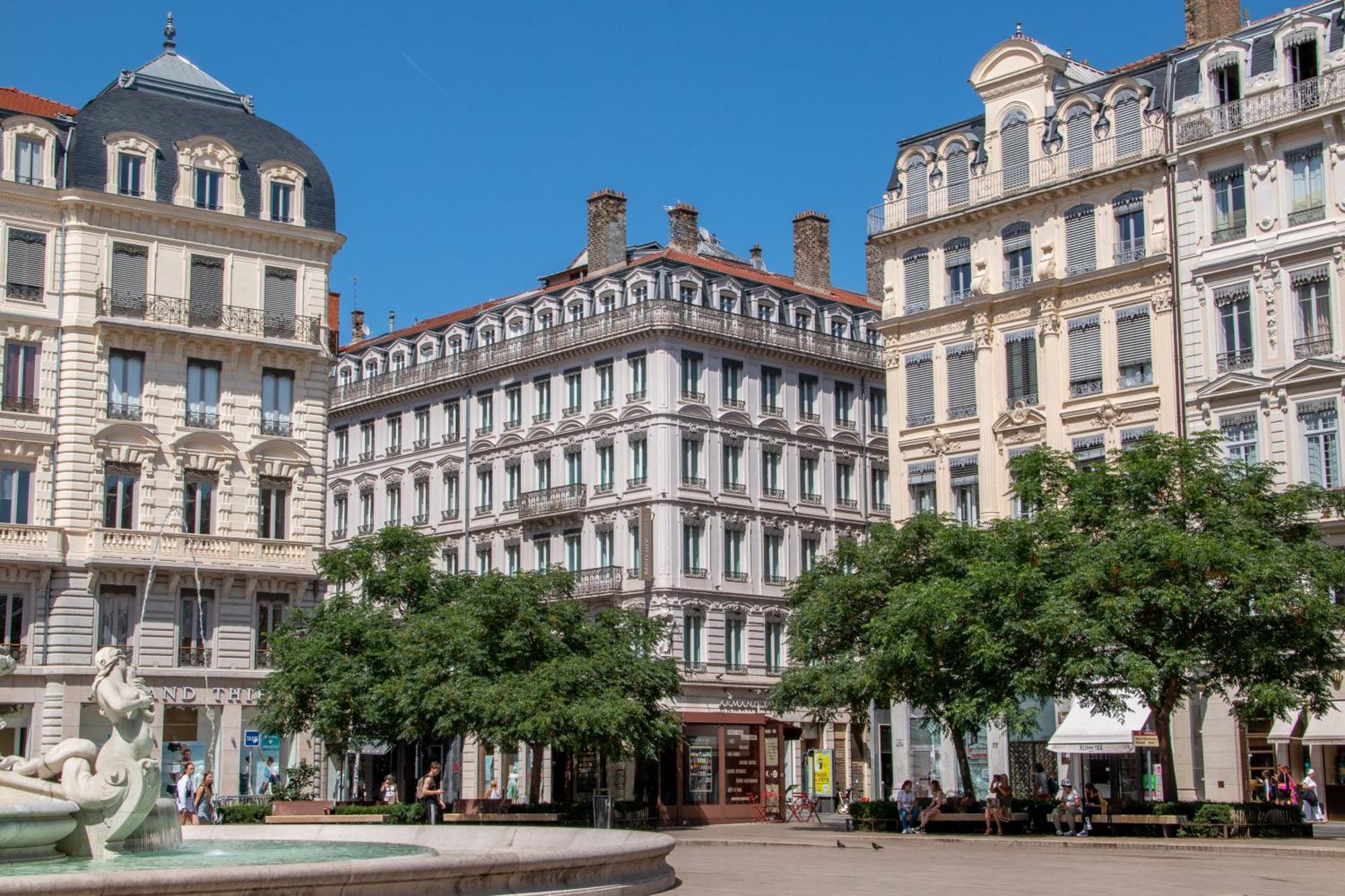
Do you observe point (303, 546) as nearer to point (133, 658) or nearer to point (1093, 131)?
point (133, 658)

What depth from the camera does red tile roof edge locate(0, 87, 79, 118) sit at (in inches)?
2160

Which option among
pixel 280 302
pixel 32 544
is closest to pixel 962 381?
pixel 280 302

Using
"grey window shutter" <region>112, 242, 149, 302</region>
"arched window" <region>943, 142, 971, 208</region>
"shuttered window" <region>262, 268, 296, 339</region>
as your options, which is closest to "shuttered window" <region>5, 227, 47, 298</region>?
"grey window shutter" <region>112, 242, 149, 302</region>

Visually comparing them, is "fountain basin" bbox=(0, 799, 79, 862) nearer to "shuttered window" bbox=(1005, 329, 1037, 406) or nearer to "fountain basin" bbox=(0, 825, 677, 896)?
"fountain basin" bbox=(0, 825, 677, 896)

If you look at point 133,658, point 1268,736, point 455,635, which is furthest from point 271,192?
point 1268,736

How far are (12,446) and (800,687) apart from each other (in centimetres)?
2373

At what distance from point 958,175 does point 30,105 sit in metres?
29.7

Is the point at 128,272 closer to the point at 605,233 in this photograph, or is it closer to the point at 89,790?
the point at 605,233

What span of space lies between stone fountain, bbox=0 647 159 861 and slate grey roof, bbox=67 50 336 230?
35.3 meters

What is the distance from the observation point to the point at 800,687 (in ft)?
145

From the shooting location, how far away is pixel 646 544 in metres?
65.8

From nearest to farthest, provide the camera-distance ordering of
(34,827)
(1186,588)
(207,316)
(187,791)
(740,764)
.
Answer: (34,827) < (1186,588) < (187,791) < (207,316) < (740,764)

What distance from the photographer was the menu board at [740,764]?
5706 centimetres

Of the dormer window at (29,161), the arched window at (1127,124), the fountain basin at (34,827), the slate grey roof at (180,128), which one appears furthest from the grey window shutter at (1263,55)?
the fountain basin at (34,827)
